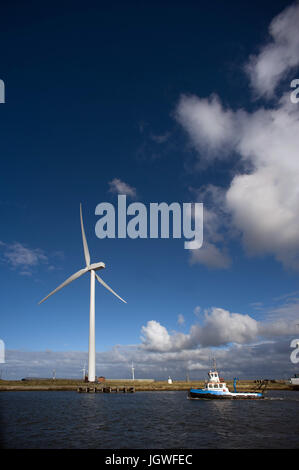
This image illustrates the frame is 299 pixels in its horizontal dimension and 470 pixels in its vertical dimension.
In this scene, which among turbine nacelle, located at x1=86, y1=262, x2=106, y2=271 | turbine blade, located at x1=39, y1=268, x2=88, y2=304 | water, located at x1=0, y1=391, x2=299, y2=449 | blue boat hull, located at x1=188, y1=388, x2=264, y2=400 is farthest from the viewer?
turbine nacelle, located at x1=86, y1=262, x2=106, y2=271

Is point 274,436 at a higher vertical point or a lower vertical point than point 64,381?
higher

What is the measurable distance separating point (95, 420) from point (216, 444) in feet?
78.5

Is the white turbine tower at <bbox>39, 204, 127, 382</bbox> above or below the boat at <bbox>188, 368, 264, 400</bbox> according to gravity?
above

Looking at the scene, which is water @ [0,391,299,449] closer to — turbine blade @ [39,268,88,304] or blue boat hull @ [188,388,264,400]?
blue boat hull @ [188,388,264,400]

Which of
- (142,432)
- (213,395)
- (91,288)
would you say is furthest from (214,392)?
(91,288)

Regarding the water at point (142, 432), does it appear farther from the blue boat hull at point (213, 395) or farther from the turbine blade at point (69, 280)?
the turbine blade at point (69, 280)

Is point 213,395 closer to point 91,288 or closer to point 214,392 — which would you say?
point 214,392

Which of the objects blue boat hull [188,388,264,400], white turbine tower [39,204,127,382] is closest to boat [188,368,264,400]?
blue boat hull [188,388,264,400]

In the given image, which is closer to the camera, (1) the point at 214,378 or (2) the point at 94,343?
(1) the point at 214,378

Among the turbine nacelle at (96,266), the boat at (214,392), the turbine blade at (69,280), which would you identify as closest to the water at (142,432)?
the boat at (214,392)

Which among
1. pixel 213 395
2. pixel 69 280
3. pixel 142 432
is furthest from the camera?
pixel 69 280
